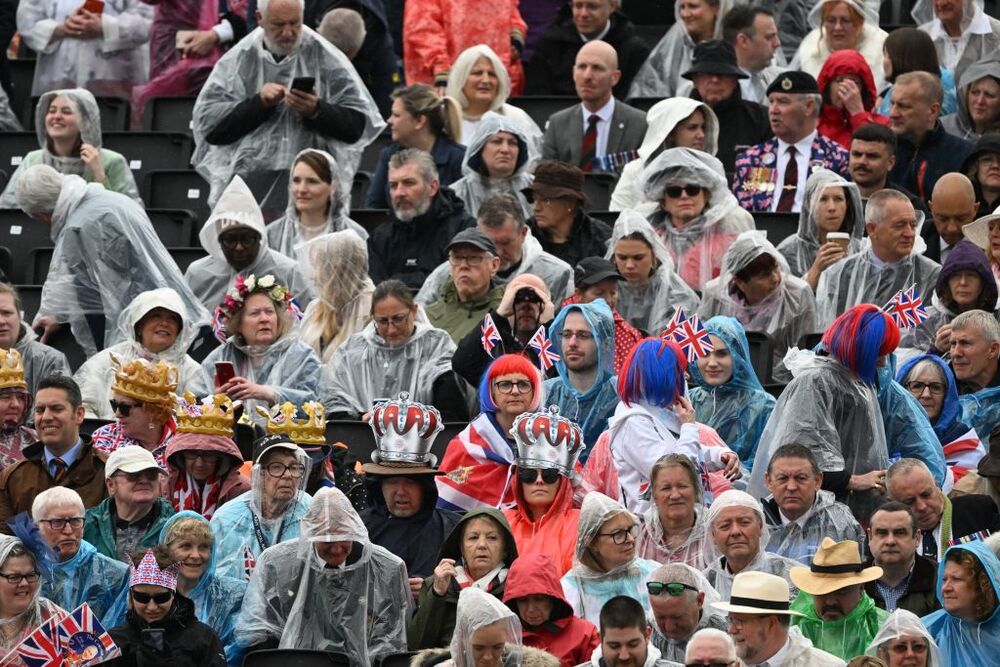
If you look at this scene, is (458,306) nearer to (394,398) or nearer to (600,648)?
(394,398)

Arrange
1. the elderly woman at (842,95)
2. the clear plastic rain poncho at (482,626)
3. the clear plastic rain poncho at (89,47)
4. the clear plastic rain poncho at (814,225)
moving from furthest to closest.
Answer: the clear plastic rain poncho at (89,47) → the elderly woman at (842,95) → the clear plastic rain poncho at (814,225) → the clear plastic rain poncho at (482,626)

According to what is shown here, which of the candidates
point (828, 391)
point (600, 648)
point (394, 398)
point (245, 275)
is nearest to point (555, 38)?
point (245, 275)

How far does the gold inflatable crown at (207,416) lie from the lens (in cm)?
1224

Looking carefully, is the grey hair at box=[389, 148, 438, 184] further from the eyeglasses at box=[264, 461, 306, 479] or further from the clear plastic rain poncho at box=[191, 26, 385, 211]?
the eyeglasses at box=[264, 461, 306, 479]

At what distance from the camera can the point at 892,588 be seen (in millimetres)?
11273

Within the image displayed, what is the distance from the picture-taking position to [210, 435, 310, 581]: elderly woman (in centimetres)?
1163

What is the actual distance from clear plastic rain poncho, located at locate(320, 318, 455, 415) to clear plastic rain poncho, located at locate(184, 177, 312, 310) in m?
1.05

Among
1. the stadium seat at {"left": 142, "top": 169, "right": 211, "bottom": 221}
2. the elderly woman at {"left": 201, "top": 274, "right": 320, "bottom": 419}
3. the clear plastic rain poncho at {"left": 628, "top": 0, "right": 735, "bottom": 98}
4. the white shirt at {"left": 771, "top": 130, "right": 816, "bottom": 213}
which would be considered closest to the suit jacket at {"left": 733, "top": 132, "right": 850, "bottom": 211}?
the white shirt at {"left": 771, "top": 130, "right": 816, "bottom": 213}

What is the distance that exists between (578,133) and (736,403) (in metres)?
3.65

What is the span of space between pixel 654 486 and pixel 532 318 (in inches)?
78.2

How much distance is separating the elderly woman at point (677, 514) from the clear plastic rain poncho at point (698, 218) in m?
3.10

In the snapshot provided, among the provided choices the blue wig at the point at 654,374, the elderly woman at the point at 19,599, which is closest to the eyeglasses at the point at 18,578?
the elderly woman at the point at 19,599

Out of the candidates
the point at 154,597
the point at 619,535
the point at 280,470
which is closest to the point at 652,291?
the point at 280,470

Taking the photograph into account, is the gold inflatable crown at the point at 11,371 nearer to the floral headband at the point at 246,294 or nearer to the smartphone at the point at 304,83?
the floral headband at the point at 246,294
